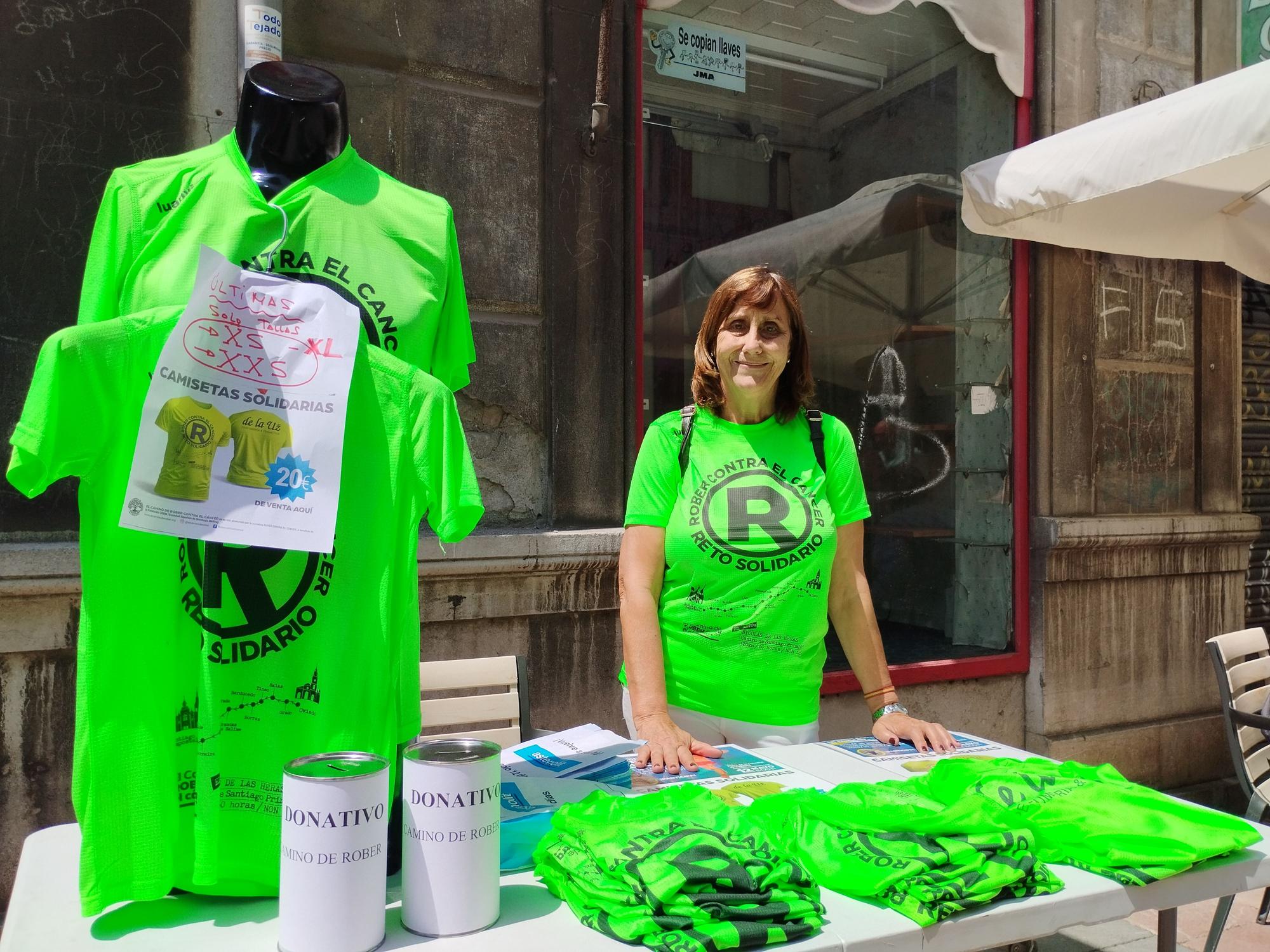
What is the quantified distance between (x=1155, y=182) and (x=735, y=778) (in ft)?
9.77

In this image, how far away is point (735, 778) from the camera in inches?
78.1

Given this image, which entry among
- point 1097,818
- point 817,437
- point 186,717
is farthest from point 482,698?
point 1097,818

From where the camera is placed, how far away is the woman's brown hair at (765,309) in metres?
2.46

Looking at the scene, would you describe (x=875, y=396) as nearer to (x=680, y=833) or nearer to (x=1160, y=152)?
(x=1160, y=152)

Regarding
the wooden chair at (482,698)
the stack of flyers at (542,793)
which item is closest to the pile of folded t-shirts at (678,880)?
the stack of flyers at (542,793)

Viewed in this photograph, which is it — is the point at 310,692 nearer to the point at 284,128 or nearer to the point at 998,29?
the point at 284,128

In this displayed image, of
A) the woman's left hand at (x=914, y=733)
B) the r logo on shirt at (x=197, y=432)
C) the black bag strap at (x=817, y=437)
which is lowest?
the woman's left hand at (x=914, y=733)

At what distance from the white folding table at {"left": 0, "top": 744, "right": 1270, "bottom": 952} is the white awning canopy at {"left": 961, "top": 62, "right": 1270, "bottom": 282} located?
8.28 feet

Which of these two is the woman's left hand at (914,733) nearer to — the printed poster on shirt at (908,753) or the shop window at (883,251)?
the printed poster on shirt at (908,753)

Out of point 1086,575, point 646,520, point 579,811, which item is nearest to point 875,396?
point 1086,575

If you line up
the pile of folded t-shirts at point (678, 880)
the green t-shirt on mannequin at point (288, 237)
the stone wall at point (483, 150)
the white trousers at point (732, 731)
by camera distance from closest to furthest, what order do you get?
the pile of folded t-shirts at point (678, 880), the green t-shirt on mannequin at point (288, 237), the white trousers at point (732, 731), the stone wall at point (483, 150)

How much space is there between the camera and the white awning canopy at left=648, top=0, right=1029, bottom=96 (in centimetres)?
479

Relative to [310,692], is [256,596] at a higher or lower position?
higher

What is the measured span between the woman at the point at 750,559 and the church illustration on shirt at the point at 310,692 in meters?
0.96
